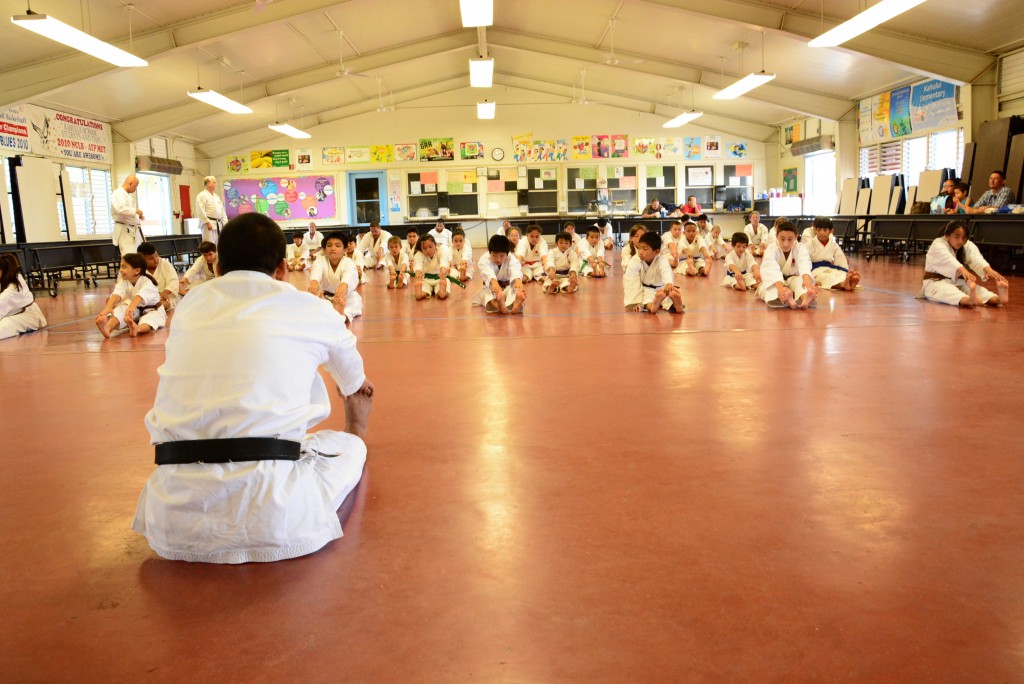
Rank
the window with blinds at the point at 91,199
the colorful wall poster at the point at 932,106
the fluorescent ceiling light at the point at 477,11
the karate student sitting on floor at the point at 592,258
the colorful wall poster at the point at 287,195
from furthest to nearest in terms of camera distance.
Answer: the colorful wall poster at the point at 287,195 < the window with blinds at the point at 91,199 < the colorful wall poster at the point at 932,106 < the karate student sitting on floor at the point at 592,258 < the fluorescent ceiling light at the point at 477,11

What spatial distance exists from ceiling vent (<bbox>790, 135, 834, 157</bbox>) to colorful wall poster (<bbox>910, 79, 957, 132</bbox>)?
323cm

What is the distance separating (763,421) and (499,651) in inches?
82.1

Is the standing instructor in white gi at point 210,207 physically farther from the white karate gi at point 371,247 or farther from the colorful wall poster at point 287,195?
the colorful wall poster at point 287,195

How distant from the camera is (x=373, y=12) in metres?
13.4

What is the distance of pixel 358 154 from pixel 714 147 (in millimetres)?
10130

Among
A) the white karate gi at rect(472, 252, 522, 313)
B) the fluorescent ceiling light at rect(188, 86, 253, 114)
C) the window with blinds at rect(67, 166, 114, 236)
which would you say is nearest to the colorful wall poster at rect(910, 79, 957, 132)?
the white karate gi at rect(472, 252, 522, 313)

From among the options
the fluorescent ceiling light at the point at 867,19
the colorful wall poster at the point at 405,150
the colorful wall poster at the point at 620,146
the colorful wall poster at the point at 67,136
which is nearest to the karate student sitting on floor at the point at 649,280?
the fluorescent ceiling light at the point at 867,19

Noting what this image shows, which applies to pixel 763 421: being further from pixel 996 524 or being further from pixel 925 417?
pixel 996 524

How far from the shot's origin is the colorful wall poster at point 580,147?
22.5m

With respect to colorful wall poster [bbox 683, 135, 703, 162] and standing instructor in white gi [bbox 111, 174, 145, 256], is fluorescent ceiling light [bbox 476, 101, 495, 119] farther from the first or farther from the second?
standing instructor in white gi [bbox 111, 174, 145, 256]

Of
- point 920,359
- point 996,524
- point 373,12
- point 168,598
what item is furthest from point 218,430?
point 373,12

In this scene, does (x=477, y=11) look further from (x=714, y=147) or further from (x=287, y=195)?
(x=714, y=147)

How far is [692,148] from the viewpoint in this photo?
22.7 m

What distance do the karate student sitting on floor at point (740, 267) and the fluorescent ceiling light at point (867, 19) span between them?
2982 mm
